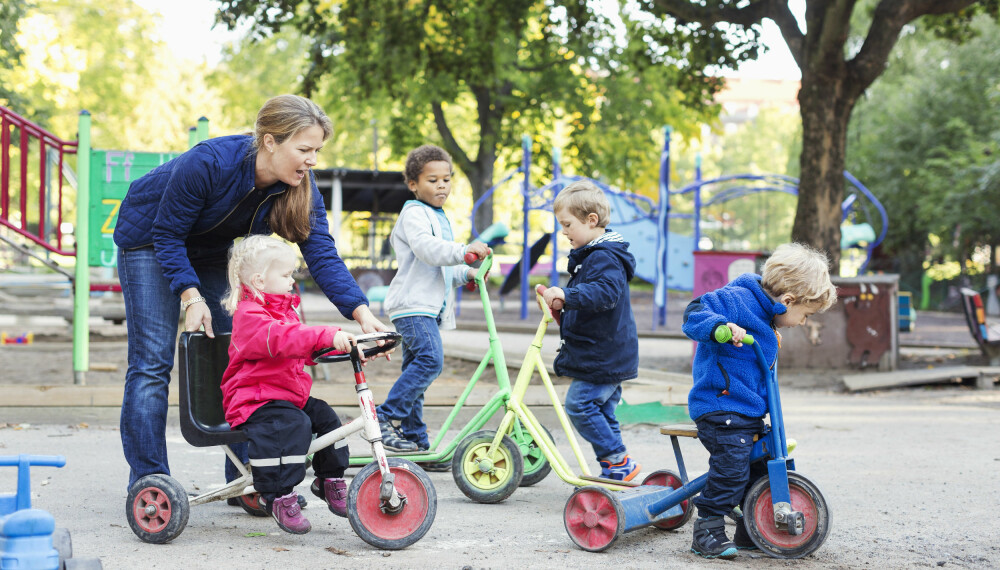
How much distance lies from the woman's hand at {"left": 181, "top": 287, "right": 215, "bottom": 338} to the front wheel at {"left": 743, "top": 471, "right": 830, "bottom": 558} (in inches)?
79.5

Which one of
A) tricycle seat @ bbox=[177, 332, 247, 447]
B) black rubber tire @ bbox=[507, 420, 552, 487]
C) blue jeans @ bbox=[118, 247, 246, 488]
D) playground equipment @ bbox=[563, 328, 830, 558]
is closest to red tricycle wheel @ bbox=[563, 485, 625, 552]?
playground equipment @ bbox=[563, 328, 830, 558]

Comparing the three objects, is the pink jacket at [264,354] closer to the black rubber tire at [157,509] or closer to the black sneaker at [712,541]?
the black rubber tire at [157,509]

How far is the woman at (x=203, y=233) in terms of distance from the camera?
3633 mm

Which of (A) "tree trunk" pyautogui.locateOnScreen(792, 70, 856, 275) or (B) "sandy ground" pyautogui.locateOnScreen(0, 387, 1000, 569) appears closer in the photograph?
(B) "sandy ground" pyautogui.locateOnScreen(0, 387, 1000, 569)

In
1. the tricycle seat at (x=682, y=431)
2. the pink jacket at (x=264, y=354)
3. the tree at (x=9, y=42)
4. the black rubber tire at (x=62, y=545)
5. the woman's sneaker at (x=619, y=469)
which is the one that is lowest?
the woman's sneaker at (x=619, y=469)

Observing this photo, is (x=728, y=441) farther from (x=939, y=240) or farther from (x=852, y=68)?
(x=939, y=240)

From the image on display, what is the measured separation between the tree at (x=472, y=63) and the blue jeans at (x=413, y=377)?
7892mm

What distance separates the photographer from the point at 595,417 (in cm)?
436

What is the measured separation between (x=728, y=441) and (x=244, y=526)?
1849mm

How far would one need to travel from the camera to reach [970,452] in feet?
19.1

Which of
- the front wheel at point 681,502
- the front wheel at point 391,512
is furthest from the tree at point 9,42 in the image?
the front wheel at point 681,502

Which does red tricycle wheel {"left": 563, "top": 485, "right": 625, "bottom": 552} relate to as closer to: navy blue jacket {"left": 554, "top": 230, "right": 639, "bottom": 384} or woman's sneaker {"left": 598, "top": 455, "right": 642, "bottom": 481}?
woman's sneaker {"left": 598, "top": 455, "right": 642, "bottom": 481}

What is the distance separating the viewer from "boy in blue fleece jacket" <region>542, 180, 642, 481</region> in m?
4.36

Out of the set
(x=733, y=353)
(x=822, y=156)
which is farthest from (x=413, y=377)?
(x=822, y=156)
